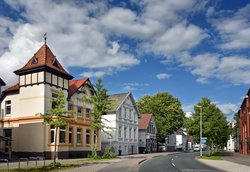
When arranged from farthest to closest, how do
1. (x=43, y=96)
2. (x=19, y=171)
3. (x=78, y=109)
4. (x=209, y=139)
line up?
1. (x=209, y=139)
2. (x=78, y=109)
3. (x=43, y=96)
4. (x=19, y=171)

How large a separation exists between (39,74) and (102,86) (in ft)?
25.8

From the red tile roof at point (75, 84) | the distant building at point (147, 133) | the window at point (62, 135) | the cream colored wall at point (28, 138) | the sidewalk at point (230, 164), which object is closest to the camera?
the sidewalk at point (230, 164)

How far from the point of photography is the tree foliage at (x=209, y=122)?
5888 cm

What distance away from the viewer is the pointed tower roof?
4341 cm

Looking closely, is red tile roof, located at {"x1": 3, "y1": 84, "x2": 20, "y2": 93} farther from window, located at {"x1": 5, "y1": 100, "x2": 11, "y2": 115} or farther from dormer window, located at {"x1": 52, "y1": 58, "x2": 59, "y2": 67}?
dormer window, located at {"x1": 52, "y1": 58, "x2": 59, "y2": 67}

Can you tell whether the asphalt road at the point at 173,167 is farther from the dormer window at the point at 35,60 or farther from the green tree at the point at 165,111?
the green tree at the point at 165,111

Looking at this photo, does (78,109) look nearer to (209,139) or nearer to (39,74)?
(39,74)

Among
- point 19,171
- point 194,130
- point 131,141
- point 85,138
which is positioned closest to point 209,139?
point 194,130

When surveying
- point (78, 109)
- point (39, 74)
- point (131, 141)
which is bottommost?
point (131, 141)

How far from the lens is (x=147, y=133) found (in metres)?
78.3

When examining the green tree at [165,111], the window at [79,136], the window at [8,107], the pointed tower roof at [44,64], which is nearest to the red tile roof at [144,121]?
the green tree at [165,111]

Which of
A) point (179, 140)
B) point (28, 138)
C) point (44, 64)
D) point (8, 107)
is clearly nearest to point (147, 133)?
point (8, 107)

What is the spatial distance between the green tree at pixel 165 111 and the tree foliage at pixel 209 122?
21.9m

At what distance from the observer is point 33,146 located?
4303 centimetres
